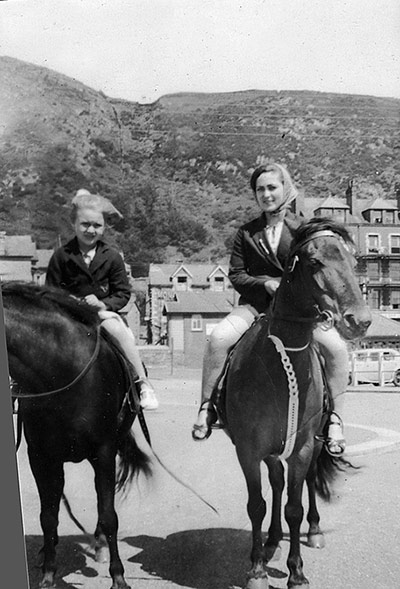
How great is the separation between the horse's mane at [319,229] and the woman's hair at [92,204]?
80cm

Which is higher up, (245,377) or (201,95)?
(201,95)

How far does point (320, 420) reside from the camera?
3139mm

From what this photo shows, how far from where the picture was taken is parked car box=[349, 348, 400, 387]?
10.2ft

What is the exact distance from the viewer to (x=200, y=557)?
11.1ft

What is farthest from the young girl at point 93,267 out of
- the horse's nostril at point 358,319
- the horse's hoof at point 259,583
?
the horse's nostril at point 358,319

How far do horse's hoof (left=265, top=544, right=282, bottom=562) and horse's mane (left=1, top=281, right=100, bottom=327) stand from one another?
4.02ft

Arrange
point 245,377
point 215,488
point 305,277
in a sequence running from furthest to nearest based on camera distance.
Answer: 1. point 215,488
2. point 245,377
3. point 305,277

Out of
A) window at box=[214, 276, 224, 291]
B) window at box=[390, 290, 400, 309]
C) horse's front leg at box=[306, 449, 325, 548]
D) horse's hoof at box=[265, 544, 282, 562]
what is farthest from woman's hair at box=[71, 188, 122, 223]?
horse's hoof at box=[265, 544, 282, 562]

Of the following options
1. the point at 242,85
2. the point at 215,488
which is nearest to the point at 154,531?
the point at 215,488

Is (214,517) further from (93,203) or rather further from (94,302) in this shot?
(93,203)

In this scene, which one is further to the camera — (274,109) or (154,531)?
(154,531)

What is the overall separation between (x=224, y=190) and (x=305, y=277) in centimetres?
58

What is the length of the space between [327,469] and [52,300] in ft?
4.50

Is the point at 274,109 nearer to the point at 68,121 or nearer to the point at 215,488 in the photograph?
the point at 68,121
